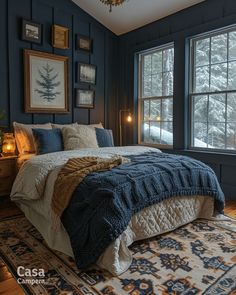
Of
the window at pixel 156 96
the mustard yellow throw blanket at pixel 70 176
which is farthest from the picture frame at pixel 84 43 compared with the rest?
the mustard yellow throw blanket at pixel 70 176

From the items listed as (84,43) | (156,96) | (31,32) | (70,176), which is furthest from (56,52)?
(70,176)

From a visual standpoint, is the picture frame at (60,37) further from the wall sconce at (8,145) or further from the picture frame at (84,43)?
the wall sconce at (8,145)

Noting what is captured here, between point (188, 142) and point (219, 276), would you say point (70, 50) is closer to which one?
point (188, 142)

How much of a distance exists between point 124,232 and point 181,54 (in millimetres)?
3079

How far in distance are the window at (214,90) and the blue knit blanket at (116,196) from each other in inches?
54.1

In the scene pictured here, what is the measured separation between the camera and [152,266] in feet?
6.42

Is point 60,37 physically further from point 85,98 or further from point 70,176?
point 70,176

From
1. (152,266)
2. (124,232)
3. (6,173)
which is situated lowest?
(152,266)

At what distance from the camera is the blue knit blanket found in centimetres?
187

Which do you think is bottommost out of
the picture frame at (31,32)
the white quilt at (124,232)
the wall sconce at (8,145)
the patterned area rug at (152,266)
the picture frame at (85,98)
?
the patterned area rug at (152,266)

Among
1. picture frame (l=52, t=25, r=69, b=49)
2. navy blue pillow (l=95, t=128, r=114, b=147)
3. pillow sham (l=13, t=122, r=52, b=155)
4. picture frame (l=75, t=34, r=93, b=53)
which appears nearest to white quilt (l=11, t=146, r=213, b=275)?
pillow sham (l=13, t=122, r=52, b=155)

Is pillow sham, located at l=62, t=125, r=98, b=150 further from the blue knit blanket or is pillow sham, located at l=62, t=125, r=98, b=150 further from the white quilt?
the blue knit blanket

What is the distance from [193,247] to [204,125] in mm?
2196

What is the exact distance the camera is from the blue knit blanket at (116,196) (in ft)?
6.14
